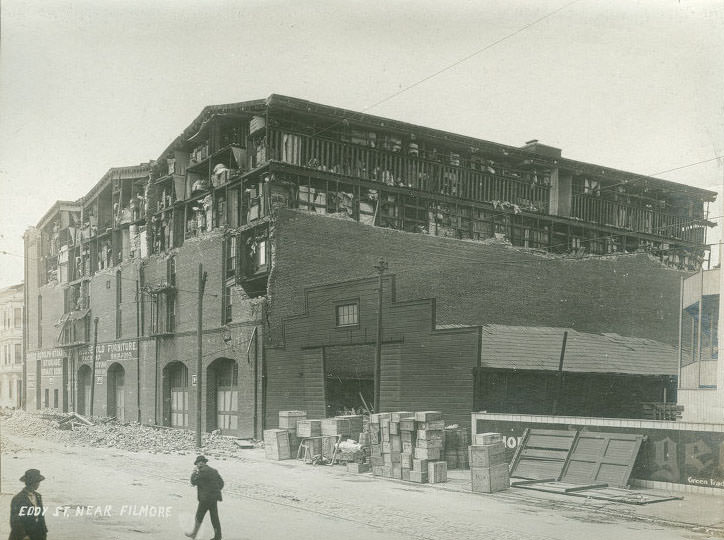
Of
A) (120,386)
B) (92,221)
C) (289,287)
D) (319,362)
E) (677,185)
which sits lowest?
(120,386)

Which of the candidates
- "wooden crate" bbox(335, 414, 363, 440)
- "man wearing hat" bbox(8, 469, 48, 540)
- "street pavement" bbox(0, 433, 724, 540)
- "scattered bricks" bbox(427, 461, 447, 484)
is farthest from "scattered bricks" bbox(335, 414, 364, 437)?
"man wearing hat" bbox(8, 469, 48, 540)

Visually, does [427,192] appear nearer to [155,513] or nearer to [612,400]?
[612,400]

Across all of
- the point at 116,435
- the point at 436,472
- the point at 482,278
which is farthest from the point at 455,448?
the point at 116,435

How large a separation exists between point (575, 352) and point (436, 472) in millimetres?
10719

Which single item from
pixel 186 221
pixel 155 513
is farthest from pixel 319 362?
pixel 155 513

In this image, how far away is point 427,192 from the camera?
3244 cm

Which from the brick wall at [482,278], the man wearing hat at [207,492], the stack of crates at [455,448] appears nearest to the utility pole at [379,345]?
the stack of crates at [455,448]

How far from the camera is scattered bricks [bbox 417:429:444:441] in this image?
1839cm

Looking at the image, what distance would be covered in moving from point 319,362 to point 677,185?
20192 mm

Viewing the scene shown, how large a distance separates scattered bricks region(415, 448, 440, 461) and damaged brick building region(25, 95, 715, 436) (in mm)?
3850

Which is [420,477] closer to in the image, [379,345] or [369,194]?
[379,345]

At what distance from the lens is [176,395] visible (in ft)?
112

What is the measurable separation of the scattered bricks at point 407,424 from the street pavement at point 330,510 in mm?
1384

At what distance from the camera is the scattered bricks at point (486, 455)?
53.8 feet
